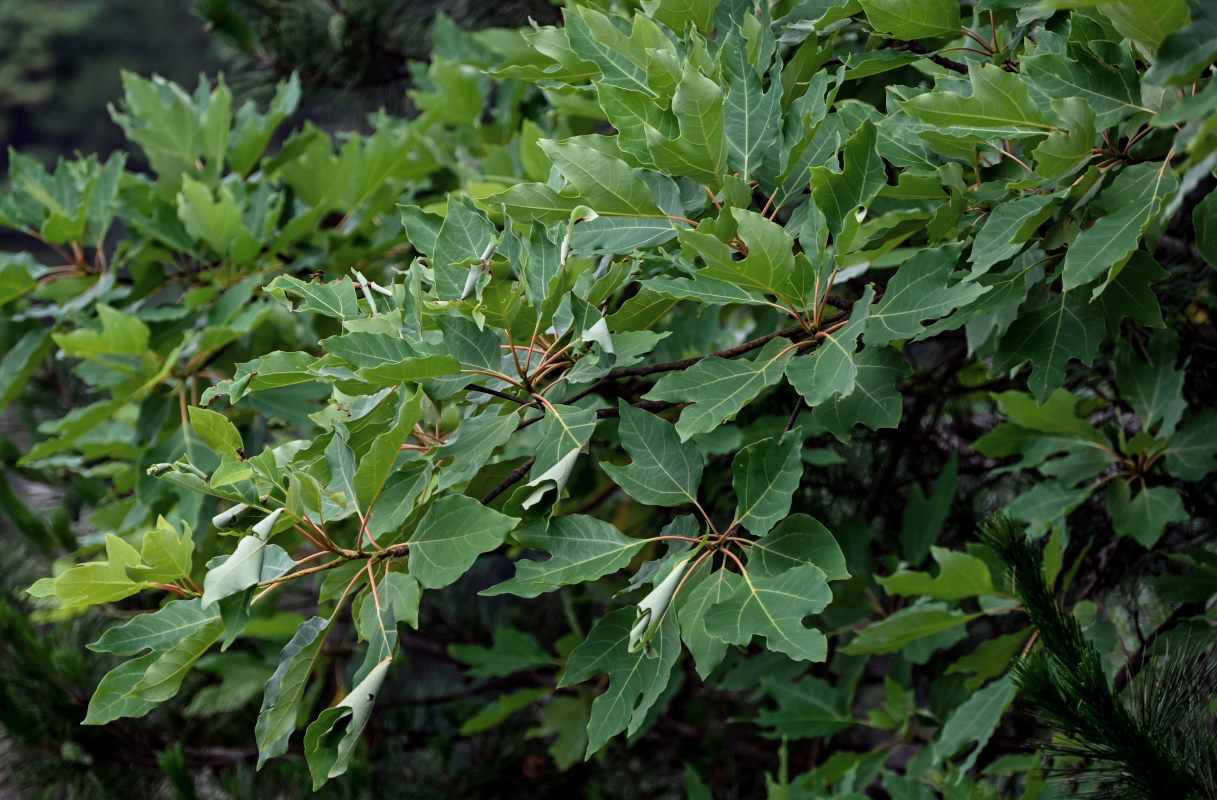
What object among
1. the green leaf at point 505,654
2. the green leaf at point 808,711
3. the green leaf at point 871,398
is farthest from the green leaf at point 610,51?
the green leaf at point 505,654

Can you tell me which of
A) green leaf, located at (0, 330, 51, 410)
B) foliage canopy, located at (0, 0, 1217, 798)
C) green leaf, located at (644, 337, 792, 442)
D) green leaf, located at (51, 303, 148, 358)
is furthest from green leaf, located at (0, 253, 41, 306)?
green leaf, located at (644, 337, 792, 442)

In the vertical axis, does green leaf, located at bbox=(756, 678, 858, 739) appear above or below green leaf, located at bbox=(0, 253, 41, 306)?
below

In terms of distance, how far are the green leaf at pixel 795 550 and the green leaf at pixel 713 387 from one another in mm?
77

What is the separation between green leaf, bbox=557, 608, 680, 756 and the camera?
554 mm

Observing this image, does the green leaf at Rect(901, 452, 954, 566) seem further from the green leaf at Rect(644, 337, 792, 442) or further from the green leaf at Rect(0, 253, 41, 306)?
the green leaf at Rect(0, 253, 41, 306)

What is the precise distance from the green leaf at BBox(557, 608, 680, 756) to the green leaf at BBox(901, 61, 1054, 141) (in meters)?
0.33

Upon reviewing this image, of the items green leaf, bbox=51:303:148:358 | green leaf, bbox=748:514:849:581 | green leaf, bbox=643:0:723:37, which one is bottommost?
green leaf, bbox=51:303:148:358

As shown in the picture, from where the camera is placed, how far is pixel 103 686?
576 mm

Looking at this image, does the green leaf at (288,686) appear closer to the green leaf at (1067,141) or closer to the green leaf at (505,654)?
the green leaf at (1067,141)

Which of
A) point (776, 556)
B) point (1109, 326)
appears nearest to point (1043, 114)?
point (1109, 326)

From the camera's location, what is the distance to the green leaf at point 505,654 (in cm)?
140

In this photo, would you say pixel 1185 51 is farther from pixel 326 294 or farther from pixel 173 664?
pixel 173 664

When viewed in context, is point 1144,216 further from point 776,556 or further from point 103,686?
point 103,686

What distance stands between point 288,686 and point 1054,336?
550 millimetres
